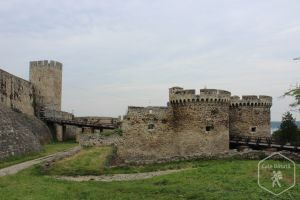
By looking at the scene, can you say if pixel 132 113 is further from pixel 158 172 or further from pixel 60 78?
pixel 60 78

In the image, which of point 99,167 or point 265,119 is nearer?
point 99,167

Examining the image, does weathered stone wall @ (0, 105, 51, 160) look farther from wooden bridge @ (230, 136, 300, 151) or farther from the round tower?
wooden bridge @ (230, 136, 300, 151)

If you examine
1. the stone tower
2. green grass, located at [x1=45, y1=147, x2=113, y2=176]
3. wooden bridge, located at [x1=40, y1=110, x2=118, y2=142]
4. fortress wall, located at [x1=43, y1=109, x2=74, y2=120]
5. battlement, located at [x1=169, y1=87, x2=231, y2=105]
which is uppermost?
the stone tower

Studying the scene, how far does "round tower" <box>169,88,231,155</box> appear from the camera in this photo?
31.1 meters

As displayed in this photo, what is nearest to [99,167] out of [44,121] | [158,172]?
[158,172]

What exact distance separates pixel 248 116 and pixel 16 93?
78.3 feet

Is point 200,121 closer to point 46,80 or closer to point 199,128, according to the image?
point 199,128

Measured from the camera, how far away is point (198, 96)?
3158 centimetres

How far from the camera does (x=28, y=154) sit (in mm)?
31281

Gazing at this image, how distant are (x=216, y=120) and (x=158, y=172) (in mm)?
8634

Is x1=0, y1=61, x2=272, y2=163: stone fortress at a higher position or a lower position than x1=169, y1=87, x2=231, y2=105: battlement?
lower

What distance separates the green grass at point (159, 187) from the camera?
671 inches

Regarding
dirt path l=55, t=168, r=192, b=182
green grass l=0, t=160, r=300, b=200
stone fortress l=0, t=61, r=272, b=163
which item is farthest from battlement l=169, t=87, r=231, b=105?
green grass l=0, t=160, r=300, b=200

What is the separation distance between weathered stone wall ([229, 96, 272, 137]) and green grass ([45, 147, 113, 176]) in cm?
1206
